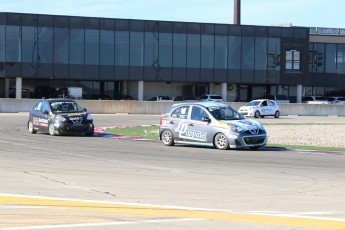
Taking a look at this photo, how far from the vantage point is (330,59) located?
84375mm

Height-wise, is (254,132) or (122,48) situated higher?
(122,48)

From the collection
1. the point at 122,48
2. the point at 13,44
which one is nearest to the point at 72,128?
the point at 13,44

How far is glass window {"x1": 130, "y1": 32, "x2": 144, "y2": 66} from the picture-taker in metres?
67.8

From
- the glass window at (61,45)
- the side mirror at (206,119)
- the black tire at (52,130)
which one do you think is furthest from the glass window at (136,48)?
the side mirror at (206,119)

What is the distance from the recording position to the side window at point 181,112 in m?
20.7

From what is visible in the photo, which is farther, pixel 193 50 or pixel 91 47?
pixel 193 50

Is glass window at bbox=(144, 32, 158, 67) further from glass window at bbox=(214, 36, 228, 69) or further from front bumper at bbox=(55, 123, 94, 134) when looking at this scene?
front bumper at bbox=(55, 123, 94, 134)

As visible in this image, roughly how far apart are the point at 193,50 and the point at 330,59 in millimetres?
24670

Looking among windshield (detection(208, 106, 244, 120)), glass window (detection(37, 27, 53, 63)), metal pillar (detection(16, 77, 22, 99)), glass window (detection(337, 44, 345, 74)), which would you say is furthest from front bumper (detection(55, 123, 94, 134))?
glass window (detection(337, 44, 345, 74))

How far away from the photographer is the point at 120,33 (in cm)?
6744

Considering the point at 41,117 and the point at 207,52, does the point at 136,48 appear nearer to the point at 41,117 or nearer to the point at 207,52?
the point at 207,52

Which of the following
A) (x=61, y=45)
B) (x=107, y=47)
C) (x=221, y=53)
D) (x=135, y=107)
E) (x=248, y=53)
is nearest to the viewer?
(x=135, y=107)

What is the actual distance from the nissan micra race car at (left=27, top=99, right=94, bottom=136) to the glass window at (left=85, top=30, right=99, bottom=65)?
4028cm

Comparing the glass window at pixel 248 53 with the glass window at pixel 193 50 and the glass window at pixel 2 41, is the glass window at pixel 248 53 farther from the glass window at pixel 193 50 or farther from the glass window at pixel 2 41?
the glass window at pixel 2 41
